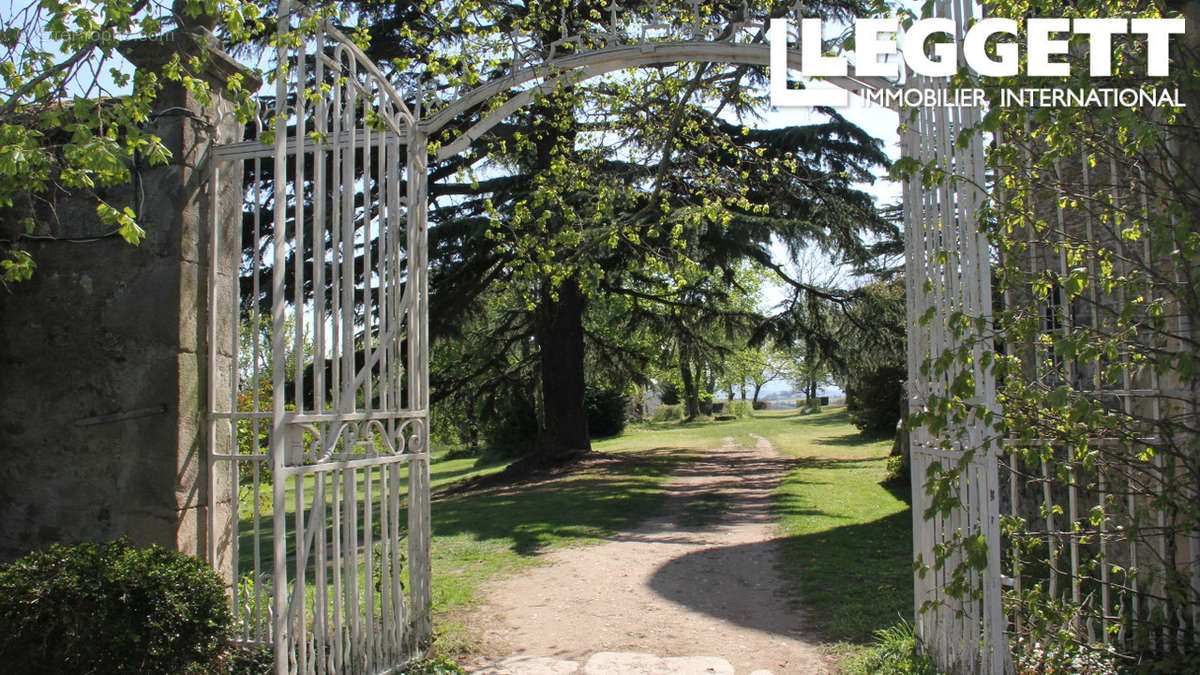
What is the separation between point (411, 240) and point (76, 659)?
2.86 m

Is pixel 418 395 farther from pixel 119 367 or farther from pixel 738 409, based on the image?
pixel 738 409

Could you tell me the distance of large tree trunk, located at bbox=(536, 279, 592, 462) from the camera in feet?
57.4

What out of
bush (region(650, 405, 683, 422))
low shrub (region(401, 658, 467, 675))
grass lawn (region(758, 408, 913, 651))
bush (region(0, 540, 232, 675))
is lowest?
bush (region(650, 405, 683, 422))

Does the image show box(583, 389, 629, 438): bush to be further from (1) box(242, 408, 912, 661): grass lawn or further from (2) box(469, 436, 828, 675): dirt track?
(2) box(469, 436, 828, 675): dirt track

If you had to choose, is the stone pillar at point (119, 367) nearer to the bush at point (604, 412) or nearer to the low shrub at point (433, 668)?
the low shrub at point (433, 668)

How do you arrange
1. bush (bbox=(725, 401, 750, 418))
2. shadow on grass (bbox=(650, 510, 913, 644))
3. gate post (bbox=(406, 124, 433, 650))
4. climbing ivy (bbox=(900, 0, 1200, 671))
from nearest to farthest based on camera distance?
climbing ivy (bbox=(900, 0, 1200, 671)), gate post (bbox=(406, 124, 433, 650)), shadow on grass (bbox=(650, 510, 913, 644)), bush (bbox=(725, 401, 750, 418))

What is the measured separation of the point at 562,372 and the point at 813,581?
10513 mm

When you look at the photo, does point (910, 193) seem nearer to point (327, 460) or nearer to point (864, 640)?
point (864, 640)

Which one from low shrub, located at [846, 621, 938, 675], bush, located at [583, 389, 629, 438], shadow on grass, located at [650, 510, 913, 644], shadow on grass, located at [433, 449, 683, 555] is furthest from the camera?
bush, located at [583, 389, 629, 438]

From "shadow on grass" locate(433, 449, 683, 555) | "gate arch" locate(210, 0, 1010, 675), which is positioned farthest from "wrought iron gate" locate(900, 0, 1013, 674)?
"shadow on grass" locate(433, 449, 683, 555)

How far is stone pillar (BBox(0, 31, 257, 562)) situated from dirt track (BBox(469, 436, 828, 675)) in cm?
226

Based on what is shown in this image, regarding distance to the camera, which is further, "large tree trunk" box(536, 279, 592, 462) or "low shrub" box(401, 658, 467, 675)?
"large tree trunk" box(536, 279, 592, 462)

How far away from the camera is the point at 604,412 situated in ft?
101

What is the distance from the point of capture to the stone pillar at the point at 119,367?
505cm
